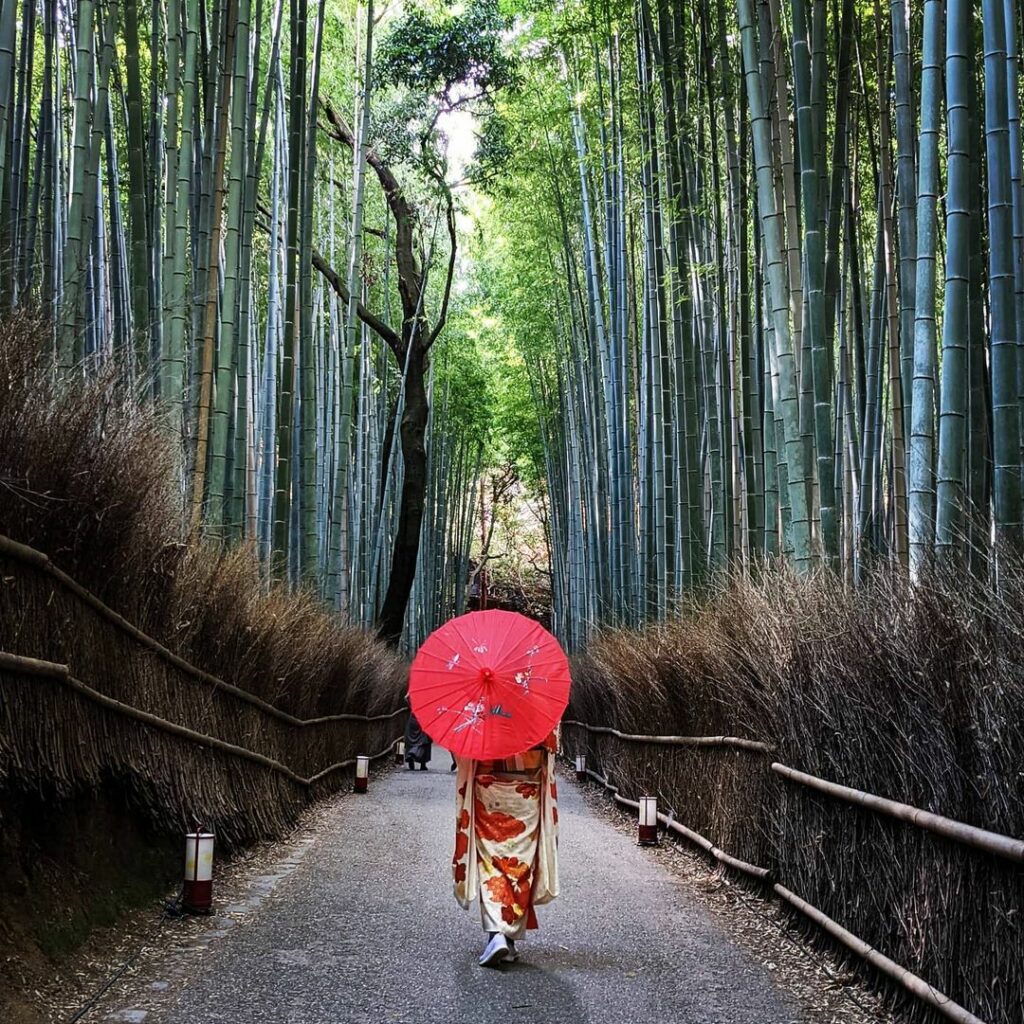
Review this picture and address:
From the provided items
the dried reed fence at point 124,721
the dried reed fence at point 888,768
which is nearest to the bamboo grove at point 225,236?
the dried reed fence at point 124,721

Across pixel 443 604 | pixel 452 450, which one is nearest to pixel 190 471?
pixel 452 450

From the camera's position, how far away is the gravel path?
295 centimetres

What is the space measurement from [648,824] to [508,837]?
284 cm

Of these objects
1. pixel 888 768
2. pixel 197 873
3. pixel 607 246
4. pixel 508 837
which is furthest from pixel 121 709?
pixel 607 246

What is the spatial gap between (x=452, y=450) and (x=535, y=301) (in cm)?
466

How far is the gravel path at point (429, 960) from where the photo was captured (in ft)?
9.67

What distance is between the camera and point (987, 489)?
4.82 m

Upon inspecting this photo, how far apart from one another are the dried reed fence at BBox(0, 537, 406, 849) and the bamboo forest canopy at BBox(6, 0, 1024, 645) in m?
0.69

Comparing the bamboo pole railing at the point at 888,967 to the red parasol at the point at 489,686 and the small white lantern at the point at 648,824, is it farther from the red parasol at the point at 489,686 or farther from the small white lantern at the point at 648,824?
the small white lantern at the point at 648,824

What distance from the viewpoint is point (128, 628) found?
12.2ft

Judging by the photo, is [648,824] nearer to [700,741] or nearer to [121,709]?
[700,741]

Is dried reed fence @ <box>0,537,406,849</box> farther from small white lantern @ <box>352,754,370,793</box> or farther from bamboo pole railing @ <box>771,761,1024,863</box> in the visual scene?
small white lantern @ <box>352,754,370,793</box>

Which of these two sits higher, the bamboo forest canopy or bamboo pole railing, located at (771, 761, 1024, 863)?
the bamboo forest canopy

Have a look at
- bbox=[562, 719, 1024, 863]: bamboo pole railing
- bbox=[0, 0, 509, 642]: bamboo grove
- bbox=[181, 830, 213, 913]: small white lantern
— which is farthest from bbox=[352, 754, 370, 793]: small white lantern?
bbox=[181, 830, 213, 913]: small white lantern
